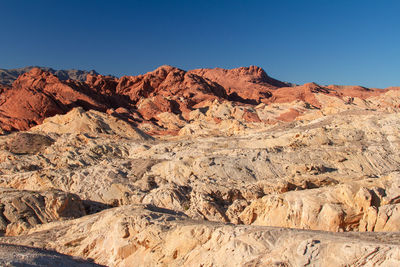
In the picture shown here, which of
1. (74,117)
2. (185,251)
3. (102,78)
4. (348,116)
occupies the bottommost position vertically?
(185,251)

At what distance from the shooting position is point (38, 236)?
10.1 meters

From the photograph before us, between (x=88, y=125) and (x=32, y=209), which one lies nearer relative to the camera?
(x=32, y=209)

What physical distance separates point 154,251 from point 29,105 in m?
34.8

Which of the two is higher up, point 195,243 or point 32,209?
point 32,209

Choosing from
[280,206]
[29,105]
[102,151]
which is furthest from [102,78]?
[280,206]

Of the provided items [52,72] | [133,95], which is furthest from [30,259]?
[52,72]

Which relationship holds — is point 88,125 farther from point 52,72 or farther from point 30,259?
point 52,72

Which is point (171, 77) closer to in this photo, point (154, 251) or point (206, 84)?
point (206, 84)

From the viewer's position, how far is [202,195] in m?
15.0

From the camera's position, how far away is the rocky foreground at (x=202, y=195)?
7.15 m

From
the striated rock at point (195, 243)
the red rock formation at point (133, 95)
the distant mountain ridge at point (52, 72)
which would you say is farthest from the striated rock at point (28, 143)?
the distant mountain ridge at point (52, 72)

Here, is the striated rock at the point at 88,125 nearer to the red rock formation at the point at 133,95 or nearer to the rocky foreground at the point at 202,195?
the rocky foreground at the point at 202,195

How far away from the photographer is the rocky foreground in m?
7.15

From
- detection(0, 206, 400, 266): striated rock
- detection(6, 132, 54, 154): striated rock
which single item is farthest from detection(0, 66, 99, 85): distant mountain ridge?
detection(0, 206, 400, 266): striated rock
